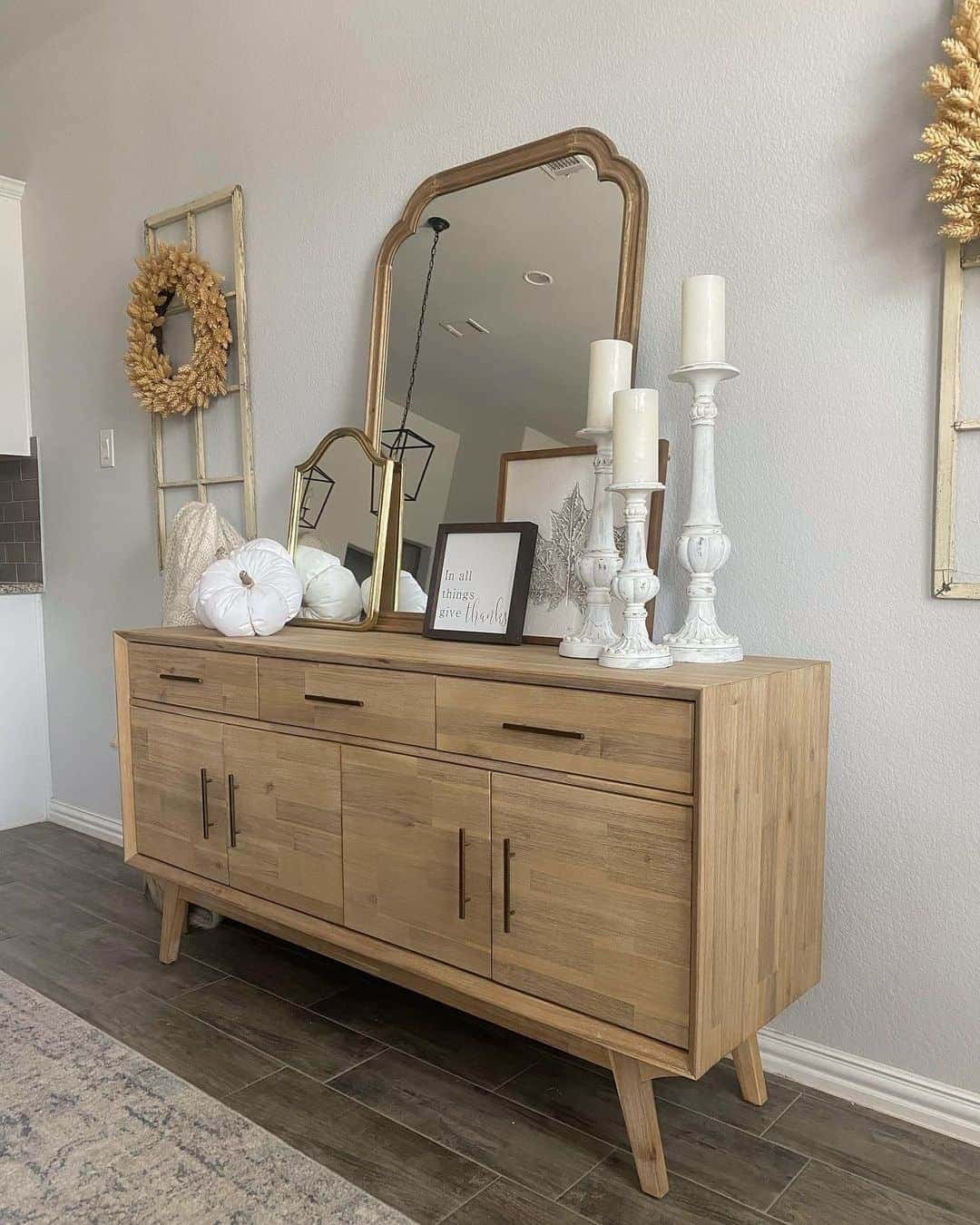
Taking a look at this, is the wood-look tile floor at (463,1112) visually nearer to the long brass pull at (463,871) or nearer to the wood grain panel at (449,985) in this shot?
the wood grain panel at (449,985)

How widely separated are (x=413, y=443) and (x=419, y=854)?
100 cm

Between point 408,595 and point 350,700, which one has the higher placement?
point 408,595

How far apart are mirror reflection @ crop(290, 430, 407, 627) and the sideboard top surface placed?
0.09 m

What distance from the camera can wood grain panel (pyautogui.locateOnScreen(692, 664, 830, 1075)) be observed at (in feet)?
4.74

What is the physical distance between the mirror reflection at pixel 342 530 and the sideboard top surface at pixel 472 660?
0.28 feet

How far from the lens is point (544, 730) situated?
5.24 ft

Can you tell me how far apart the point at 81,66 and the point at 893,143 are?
272 centimetres

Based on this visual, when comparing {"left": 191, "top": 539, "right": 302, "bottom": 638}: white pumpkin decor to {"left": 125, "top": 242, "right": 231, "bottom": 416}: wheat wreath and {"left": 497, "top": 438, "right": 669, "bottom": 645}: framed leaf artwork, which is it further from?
{"left": 125, "top": 242, "right": 231, "bottom": 416}: wheat wreath

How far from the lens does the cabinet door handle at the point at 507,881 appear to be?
1.66 meters

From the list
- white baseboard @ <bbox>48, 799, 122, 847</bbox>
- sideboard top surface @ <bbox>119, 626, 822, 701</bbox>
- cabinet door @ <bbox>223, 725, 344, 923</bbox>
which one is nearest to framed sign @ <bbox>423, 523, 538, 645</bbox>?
sideboard top surface @ <bbox>119, 626, 822, 701</bbox>

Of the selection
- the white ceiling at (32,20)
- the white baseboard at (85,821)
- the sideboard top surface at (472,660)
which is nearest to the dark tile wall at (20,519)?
the white baseboard at (85,821)

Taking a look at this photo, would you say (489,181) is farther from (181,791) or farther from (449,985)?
(449,985)

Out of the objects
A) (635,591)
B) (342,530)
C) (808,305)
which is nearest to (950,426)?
(808,305)

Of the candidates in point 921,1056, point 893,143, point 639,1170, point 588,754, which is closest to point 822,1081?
point 921,1056
